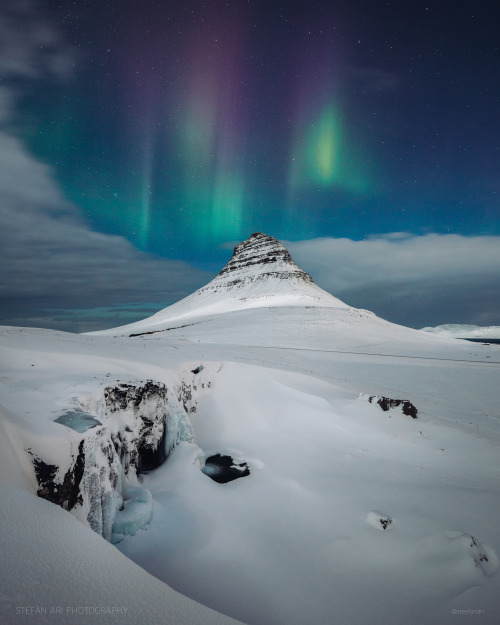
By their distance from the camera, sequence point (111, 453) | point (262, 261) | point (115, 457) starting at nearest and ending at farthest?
point (111, 453)
point (115, 457)
point (262, 261)

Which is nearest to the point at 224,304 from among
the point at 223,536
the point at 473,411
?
the point at 473,411

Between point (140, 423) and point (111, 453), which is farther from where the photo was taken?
point (140, 423)

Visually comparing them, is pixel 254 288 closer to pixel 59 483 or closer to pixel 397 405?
pixel 397 405

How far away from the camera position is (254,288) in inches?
4633

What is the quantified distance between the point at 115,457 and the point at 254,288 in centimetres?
11333

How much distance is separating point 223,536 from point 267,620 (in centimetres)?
152

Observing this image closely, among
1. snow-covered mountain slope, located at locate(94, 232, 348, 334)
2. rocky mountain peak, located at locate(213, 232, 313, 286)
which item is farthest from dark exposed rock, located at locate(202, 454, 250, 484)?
rocky mountain peak, located at locate(213, 232, 313, 286)

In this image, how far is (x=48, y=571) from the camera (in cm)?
218

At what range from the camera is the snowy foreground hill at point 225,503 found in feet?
8.23

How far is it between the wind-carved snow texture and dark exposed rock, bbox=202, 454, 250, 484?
79cm

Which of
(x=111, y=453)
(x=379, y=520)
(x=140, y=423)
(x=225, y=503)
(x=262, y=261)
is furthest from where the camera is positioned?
(x=262, y=261)

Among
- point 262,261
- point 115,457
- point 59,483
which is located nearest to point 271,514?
point 115,457

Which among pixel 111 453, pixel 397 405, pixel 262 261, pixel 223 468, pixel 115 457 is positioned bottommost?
pixel 223 468

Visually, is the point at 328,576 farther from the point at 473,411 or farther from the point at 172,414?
the point at 473,411
